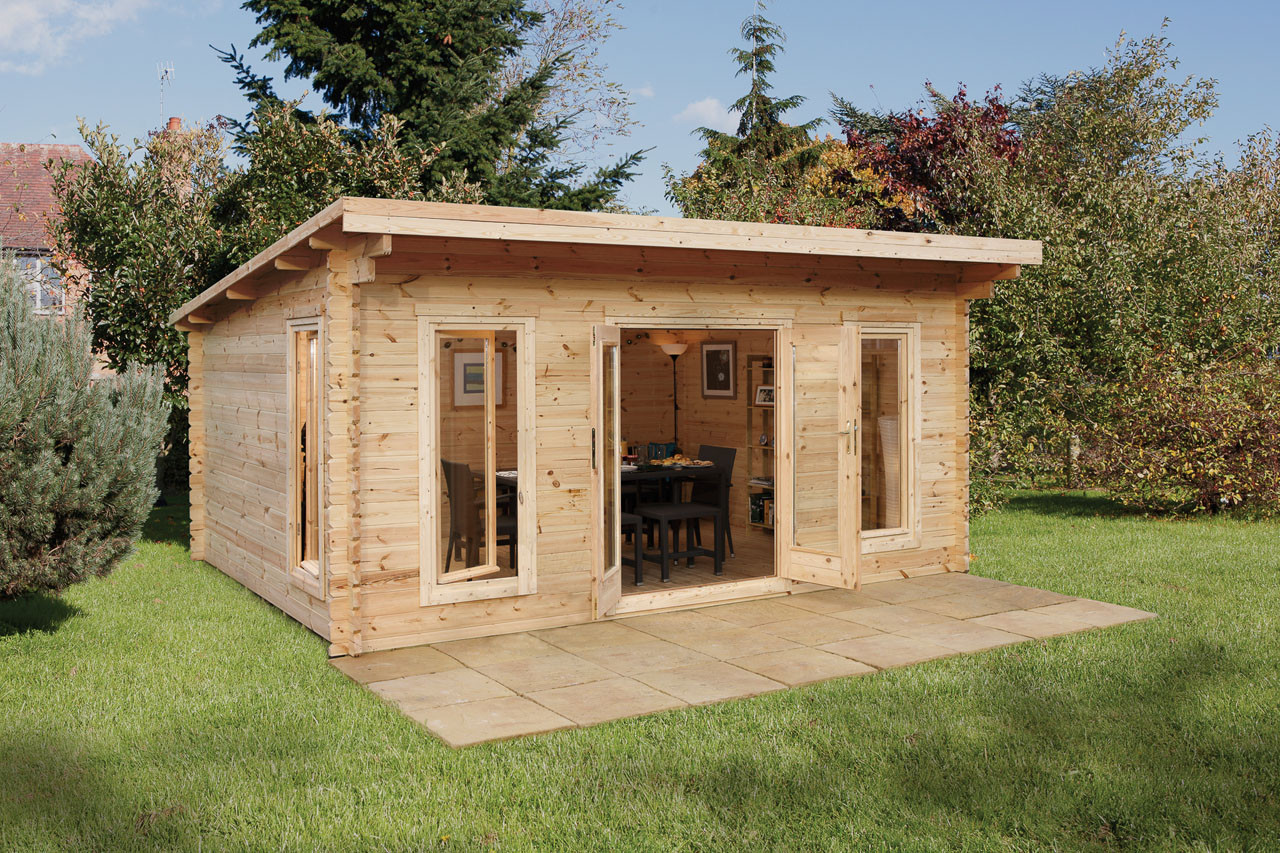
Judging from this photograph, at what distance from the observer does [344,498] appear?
6.43 meters

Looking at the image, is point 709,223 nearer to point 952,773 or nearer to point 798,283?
point 798,283

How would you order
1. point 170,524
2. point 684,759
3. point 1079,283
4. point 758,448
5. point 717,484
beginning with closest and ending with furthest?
point 684,759 → point 717,484 → point 758,448 → point 1079,283 → point 170,524

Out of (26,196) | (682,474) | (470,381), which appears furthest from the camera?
(26,196)

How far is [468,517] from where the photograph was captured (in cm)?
691

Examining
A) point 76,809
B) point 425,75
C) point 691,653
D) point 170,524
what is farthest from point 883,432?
point 425,75

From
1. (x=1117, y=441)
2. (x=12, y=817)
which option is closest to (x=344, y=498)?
(x=12, y=817)

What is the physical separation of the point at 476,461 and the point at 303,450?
4.55ft

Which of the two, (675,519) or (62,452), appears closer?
(62,452)

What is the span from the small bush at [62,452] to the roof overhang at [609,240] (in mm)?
1348

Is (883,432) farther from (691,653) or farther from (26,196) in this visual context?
(26,196)

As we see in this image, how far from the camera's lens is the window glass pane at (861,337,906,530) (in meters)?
8.50

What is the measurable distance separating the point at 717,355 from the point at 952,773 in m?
7.67

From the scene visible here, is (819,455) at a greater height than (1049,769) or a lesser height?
greater

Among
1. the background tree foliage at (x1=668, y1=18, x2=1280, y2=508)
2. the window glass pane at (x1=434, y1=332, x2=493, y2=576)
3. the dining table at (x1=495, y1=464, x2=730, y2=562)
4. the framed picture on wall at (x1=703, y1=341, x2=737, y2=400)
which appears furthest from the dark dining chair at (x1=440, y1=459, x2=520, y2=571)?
the background tree foliage at (x1=668, y1=18, x2=1280, y2=508)
